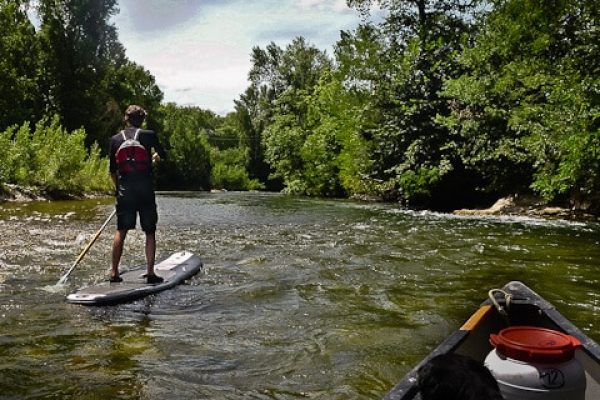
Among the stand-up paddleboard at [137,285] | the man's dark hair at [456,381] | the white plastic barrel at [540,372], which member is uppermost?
the man's dark hair at [456,381]

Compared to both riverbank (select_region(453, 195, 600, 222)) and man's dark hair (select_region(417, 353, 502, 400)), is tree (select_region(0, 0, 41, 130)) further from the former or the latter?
man's dark hair (select_region(417, 353, 502, 400))

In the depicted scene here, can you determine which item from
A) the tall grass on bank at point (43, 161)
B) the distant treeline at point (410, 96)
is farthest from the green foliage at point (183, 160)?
the tall grass on bank at point (43, 161)

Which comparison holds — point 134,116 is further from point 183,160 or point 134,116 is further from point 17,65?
point 183,160


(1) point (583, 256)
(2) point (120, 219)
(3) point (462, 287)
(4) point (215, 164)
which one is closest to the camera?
(2) point (120, 219)

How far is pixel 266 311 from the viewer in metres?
5.66

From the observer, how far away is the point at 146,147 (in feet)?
19.9

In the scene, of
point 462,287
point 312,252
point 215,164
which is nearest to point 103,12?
point 215,164

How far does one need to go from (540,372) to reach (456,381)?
920 mm

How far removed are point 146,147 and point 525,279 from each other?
538 cm

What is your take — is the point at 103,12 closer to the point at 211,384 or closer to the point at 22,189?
the point at 22,189

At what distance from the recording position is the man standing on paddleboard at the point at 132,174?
6.00m

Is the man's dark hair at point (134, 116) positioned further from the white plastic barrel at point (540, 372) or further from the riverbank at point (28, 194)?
the riverbank at point (28, 194)

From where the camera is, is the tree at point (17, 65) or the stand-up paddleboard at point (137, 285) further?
the tree at point (17, 65)

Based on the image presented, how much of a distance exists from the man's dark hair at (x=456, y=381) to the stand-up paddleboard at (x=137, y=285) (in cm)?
444
